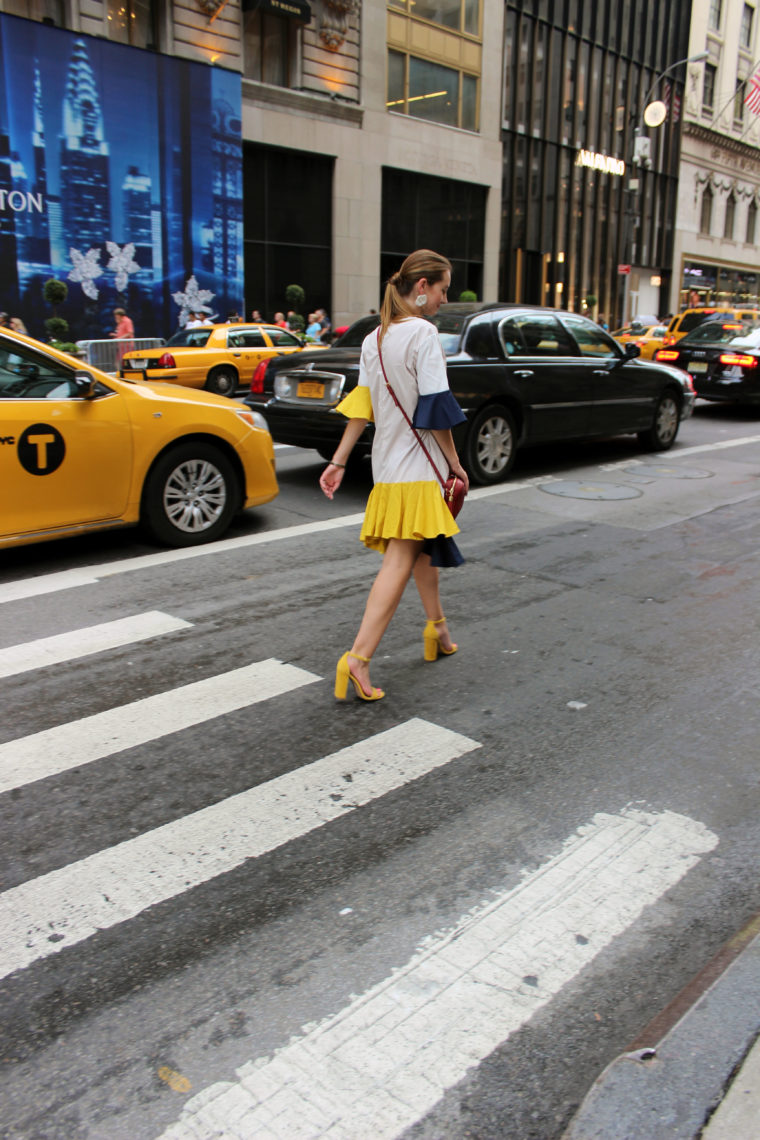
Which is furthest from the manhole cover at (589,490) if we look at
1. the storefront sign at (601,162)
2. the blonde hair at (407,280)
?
the storefront sign at (601,162)

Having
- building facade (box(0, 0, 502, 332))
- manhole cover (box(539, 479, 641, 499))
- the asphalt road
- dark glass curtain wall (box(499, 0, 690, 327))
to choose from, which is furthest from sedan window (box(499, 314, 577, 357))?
dark glass curtain wall (box(499, 0, 690, 327))

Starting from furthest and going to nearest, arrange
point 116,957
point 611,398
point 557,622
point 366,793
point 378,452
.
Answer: point 611,398 < point 557,622 < point 378,452 < point 366,793 < point 116,957

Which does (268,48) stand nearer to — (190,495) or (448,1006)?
(190,495)

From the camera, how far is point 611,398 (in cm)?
1090

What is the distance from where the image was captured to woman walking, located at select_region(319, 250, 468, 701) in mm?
3965

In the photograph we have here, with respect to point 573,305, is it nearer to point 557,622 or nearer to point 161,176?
point 161,176

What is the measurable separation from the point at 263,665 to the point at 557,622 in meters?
1.85

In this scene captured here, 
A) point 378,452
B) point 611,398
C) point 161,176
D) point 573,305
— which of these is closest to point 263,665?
point 378,452

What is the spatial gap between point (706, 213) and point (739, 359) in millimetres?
41341

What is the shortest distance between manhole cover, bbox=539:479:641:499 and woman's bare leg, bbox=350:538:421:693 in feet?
17.5

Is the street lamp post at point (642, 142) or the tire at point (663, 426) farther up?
the street lamp post at point (642, 142)

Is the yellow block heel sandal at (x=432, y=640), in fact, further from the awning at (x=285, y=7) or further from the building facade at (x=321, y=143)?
the awning at (x=285, y=7)

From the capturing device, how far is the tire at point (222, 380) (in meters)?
19.1

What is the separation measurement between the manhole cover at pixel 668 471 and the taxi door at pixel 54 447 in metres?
6.33
